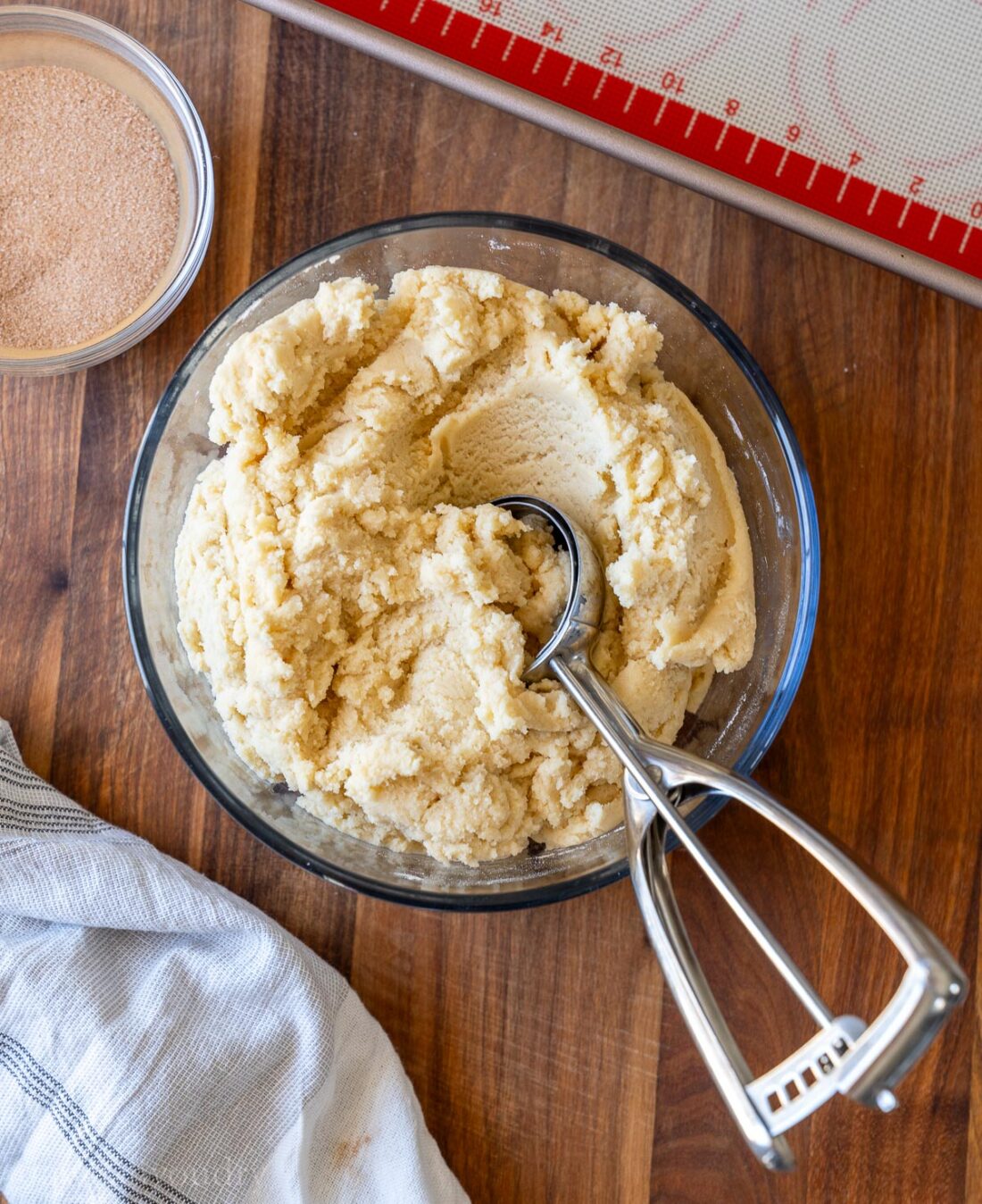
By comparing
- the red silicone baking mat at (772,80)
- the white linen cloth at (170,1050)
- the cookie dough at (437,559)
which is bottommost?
the white linen cloth at (170,1050)

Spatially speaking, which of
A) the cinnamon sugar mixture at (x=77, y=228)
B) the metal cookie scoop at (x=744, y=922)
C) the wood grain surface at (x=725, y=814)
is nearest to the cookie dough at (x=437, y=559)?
the metal cookie scoop at (x=744, y=922)

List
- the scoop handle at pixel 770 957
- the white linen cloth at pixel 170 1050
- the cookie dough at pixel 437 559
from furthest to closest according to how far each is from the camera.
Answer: the white linen cloth at pixel 170 1050 → the cookie dough at pixel 437 559 → the scoop handle at pixel 770 957

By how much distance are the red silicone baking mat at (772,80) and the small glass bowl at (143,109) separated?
18 centimetres

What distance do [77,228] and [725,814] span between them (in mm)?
1051

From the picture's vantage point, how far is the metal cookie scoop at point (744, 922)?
28.4 inches

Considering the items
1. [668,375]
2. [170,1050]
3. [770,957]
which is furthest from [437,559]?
[170,1050]

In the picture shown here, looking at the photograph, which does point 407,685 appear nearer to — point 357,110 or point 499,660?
point 499,660

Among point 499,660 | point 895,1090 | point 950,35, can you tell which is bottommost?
point 895,1090

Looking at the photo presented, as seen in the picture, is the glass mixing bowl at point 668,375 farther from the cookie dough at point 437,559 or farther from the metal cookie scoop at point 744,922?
the metal cookie scoop at point 744,922

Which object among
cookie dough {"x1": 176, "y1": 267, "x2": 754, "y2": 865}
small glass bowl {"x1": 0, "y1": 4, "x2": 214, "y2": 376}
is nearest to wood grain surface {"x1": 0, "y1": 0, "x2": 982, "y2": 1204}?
small glass bowl {"x1": 0, "y1": 4, "x2": 214, "y2": 376}

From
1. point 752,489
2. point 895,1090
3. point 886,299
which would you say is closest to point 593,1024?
point 895,1090

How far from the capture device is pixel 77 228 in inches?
52.5

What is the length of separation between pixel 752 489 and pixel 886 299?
11.6 inches

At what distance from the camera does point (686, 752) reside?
966 millimetres
